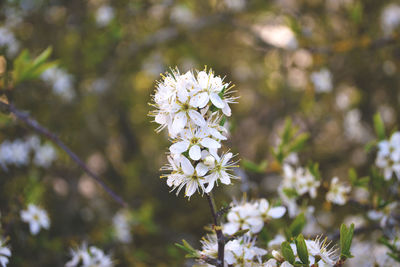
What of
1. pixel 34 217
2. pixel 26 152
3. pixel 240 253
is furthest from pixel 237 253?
pixel 26 152

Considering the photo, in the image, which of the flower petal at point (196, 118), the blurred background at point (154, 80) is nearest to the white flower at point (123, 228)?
the blurred background at point (154, 80)

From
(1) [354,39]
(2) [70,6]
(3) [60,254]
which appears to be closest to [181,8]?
(2) [70,6]

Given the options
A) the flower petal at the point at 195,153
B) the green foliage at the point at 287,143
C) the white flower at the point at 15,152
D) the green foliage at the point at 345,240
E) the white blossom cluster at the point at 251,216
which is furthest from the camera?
the white flower at the point at 15,152

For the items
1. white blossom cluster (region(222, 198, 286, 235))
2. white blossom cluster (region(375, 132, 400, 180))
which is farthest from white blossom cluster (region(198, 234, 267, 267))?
white blossom cluster (region(375, 132, 400, 180))

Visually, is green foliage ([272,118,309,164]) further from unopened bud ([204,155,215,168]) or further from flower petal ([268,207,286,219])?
unopened bud ([204,155,215,168])

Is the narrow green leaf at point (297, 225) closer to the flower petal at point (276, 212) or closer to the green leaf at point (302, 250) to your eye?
the flower petal at point (276, 212)

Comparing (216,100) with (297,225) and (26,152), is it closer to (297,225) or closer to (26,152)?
(297,225)

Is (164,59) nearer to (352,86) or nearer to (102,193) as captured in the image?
(102,193)
